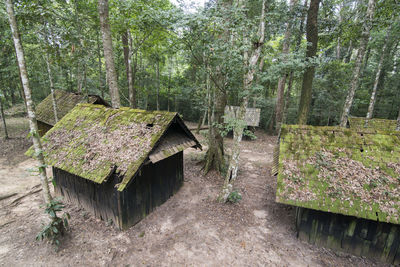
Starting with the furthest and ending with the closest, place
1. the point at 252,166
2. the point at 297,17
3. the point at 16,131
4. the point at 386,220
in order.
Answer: the point at 16,131 → the point at 252,166 → the point at 297,17 → the point at 386,220

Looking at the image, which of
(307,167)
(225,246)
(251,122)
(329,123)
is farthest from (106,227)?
(329,123)

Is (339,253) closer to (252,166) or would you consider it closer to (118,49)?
(252,166)

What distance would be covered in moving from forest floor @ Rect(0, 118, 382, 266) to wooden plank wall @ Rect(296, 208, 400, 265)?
0.83 ft

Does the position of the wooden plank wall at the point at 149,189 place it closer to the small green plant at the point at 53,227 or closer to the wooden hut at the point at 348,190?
the small green plant at the point at 53,227

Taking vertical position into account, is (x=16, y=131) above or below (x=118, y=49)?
below

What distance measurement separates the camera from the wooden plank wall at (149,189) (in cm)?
575

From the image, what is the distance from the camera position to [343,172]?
5.16m

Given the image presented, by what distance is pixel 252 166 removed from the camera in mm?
11094

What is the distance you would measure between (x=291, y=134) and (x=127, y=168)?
5.74 meters

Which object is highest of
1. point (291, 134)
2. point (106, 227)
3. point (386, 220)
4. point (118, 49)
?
point (118, 49)

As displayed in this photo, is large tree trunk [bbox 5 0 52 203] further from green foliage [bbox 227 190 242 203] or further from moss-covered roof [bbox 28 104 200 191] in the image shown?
green foliage [bbox 227 190 242 203]

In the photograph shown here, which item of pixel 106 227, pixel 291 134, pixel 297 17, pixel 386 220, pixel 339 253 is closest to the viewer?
pixel 386 220

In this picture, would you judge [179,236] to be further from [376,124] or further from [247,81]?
[376,124]

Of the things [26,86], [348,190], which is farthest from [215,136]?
[26,86]
